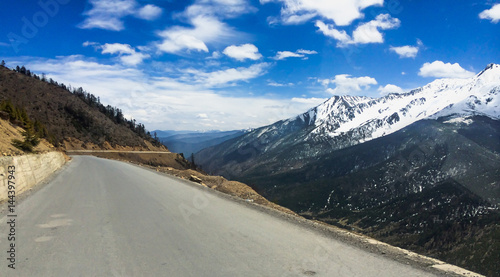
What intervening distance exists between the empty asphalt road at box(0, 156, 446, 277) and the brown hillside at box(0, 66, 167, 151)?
3163 inches

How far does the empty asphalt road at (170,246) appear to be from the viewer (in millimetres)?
5188

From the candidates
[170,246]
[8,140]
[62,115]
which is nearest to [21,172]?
[8,140]

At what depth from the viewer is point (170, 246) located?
6.27 metres

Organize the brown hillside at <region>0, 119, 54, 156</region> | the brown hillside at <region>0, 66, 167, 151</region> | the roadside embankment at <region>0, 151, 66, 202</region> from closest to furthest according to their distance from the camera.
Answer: the roadside embankment at <region>0, 151, 66, 202</region> → the brown hillside at <region>0, 119, 54, 156</region> → the brown hillside at <region>0, 66, 167, 151</region>

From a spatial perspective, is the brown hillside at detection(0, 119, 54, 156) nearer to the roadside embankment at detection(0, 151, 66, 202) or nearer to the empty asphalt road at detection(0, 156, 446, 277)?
the roadside embankment at detection(0, 151, 66, 202)

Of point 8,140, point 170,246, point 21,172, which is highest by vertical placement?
point 8,140

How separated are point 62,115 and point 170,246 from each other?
338 ft

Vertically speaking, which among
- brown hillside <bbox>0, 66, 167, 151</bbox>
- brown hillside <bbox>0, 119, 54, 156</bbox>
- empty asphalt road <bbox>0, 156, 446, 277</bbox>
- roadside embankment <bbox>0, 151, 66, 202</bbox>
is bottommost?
empty asphalt road <bbox>0, 156, 446, 277</bbox>

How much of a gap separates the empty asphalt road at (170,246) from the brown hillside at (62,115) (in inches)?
3163

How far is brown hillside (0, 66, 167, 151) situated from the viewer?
265ft

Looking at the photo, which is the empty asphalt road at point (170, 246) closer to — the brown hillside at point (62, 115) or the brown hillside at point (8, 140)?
the brown hillside at point (8, 140)

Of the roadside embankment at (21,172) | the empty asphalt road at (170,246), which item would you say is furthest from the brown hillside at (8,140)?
the empty asphalt road at (170,246)

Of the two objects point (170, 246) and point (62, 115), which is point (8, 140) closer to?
point (170, 246)

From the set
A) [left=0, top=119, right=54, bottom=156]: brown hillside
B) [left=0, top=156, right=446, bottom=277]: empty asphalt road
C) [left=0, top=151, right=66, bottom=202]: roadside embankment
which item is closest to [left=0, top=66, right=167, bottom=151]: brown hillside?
[left=0, top=119, right=54, bottom=156]: brown hillside
